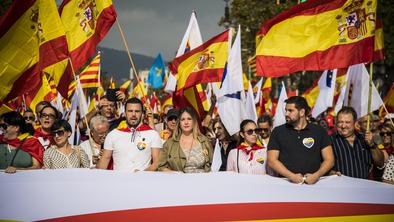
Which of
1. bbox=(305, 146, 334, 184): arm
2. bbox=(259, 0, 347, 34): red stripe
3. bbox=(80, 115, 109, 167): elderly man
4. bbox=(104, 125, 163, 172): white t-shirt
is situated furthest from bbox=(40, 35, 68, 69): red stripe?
bbox=(305, 146, 334, 184): arm

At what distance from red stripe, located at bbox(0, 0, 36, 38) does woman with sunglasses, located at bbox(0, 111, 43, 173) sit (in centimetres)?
174

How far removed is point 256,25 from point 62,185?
35986 mm

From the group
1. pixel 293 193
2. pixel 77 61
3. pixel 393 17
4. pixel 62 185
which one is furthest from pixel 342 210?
A: pixel 393 17

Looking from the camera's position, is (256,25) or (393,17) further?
(256,25)

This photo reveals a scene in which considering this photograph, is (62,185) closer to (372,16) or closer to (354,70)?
(372,16)

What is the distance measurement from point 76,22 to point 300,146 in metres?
5.12

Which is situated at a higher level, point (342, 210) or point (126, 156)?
point (126, 156)

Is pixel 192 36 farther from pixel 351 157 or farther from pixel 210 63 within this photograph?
pixel 351 157

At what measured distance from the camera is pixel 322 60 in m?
9.37

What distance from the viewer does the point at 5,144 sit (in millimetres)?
7410

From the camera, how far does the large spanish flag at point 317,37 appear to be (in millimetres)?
9242

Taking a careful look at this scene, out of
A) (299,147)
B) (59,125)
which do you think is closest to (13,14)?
(59,125)

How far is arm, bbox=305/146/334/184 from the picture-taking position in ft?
20.0

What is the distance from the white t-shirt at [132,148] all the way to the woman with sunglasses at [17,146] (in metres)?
0.87
